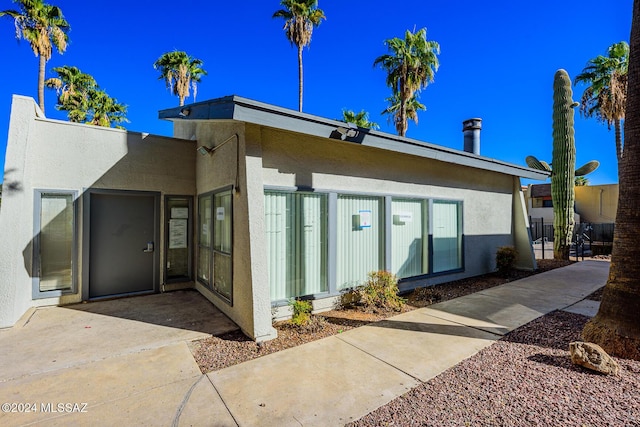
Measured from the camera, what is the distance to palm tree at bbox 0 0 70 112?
13.6 meters

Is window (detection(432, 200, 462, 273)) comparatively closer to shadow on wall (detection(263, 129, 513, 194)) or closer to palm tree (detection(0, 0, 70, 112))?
shadow on wall (detection(263, 129, 513, 194))

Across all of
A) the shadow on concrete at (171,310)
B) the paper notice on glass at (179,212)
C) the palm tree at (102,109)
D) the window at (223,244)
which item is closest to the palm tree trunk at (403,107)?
the paper notice on glass at (179,212)

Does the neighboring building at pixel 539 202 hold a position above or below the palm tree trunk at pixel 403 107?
below

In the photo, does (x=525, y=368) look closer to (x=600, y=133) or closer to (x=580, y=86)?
(x=580, y=86)

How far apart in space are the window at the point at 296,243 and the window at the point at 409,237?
1.87 meters

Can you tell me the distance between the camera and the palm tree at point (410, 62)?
56.6 ft

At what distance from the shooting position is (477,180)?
26.9ft

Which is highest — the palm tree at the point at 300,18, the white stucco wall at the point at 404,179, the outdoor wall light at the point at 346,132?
the palm tree at the point at 300,18

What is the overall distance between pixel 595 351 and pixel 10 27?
22.5 metres

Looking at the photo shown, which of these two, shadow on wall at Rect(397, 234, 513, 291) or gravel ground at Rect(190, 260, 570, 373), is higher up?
shadow on wall at Rect(397, 234, 513, 291)

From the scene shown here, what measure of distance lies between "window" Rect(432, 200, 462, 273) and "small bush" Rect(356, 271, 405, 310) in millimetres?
2157

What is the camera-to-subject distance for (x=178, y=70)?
19.6m

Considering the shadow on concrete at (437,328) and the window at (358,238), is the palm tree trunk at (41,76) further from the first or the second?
the shadow on concrete at (437,328)

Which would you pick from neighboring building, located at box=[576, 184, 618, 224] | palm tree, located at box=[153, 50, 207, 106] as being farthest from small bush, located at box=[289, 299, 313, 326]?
neighboring building, located at box=[576, 184, 618, 224]
